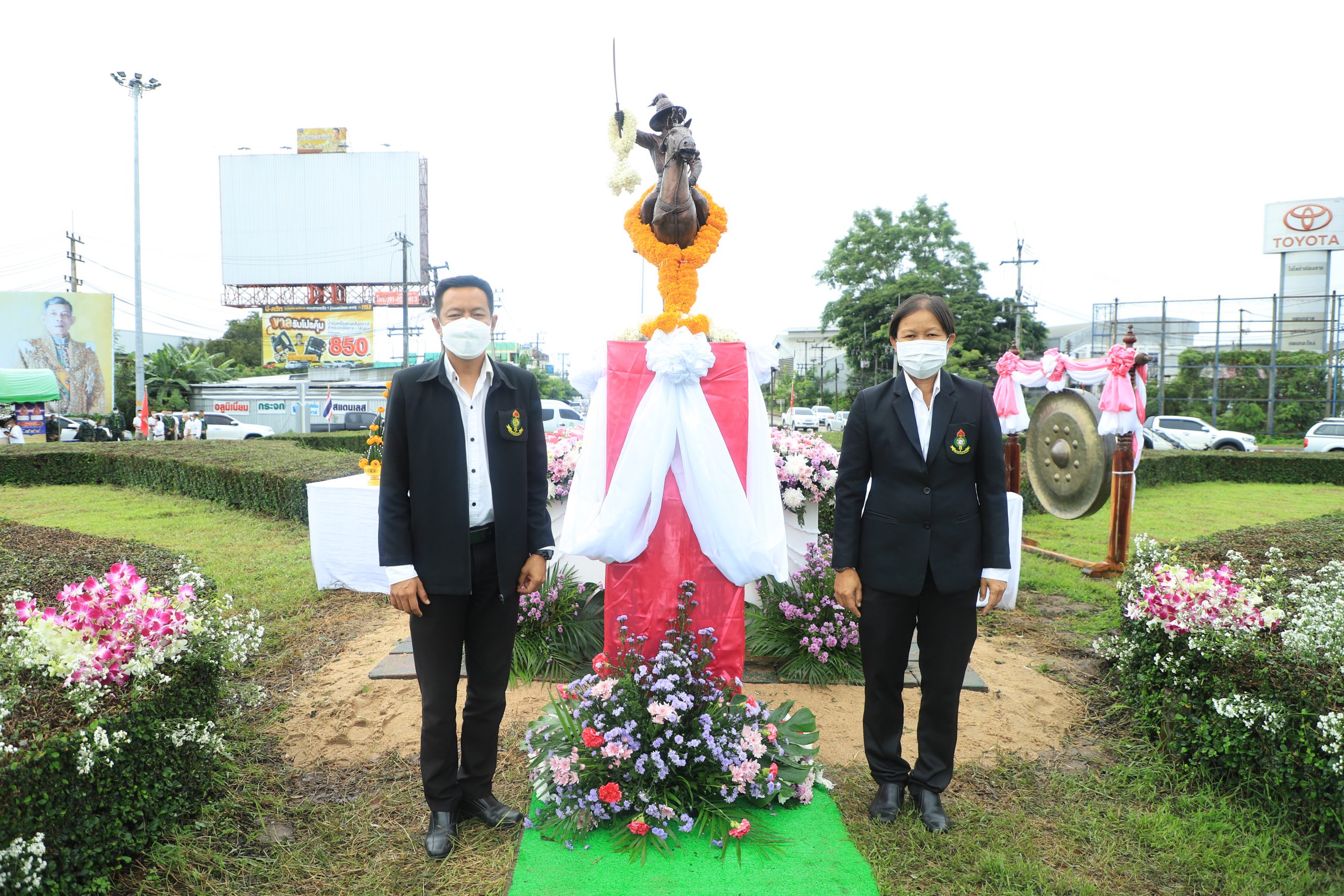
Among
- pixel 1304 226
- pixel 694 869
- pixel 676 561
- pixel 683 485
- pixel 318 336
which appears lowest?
pixel 694 869

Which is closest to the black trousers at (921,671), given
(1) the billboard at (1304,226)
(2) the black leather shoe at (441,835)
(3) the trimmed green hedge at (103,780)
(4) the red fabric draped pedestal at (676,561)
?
(4) the red fabric draped pedestal at (676,561)

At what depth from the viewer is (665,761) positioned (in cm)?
306

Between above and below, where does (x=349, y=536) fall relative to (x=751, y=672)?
above

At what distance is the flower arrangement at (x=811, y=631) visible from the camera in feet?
15.5

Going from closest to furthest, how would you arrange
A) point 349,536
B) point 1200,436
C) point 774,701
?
point 774,701, point 349,536, point 1200,436

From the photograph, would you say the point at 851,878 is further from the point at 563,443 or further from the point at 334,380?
the point at 334,380

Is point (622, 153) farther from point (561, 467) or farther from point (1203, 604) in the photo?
point (1203, 604)

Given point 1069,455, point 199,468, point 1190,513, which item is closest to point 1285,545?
point 1069,455

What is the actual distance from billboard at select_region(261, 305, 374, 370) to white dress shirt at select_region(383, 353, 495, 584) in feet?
135

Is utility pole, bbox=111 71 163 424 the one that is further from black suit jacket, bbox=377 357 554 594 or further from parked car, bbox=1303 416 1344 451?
parked car, bbox=1303 416 1344 451

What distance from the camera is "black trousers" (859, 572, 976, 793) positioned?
9.91 feet

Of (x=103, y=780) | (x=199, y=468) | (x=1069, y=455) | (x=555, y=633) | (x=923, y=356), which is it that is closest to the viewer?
(x=103, y=780)

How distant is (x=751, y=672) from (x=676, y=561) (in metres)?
1.49

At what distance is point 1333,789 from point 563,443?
16.0ft
